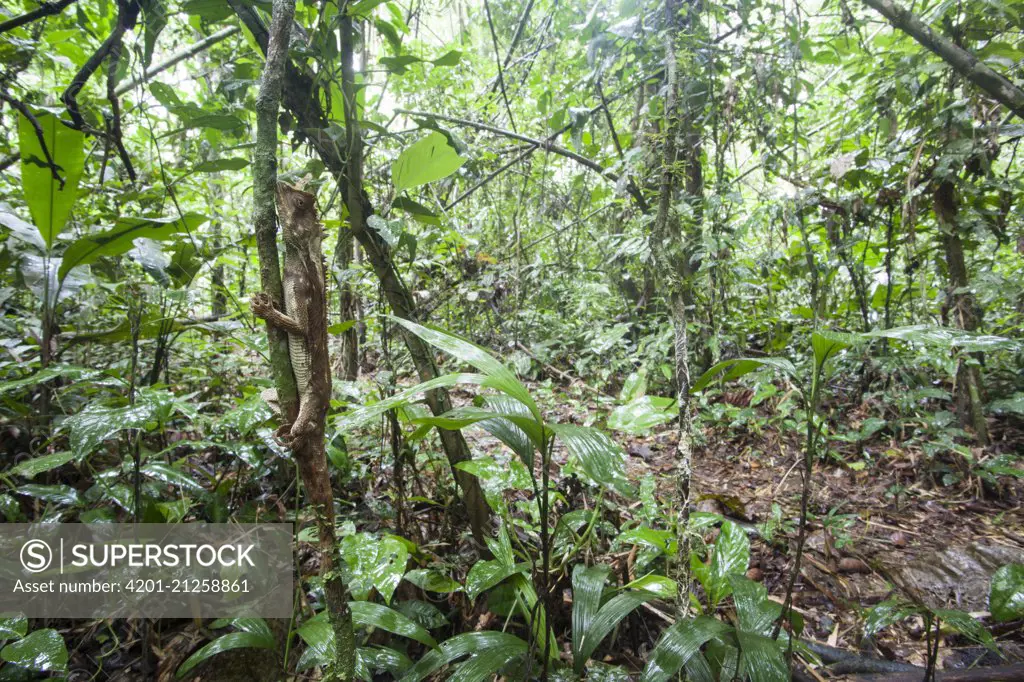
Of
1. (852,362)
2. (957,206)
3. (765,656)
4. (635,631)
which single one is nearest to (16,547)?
(635,631)

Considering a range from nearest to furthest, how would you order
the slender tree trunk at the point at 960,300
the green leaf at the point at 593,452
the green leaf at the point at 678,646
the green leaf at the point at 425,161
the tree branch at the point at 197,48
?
the green leaf at the point at 593,452 → the green leaf at the point at 678,646 → the green leaf at the point at 425,161 → the tree branch at the point at 197,48 → the slender tree trunk at the point at 960,300

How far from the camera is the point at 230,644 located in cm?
114

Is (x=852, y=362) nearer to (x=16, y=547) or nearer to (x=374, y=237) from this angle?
(x=374, y=237)

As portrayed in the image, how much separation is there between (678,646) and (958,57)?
8.81ft

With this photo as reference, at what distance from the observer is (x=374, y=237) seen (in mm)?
1619

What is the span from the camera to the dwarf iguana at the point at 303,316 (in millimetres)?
898

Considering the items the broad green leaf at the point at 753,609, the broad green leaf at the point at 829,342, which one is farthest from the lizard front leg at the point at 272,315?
the broad green leaf at the point at 753,609

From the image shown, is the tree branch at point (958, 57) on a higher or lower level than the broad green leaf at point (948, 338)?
higher

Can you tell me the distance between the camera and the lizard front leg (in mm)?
863

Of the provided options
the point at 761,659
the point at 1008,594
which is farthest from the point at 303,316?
the point at 1008,594

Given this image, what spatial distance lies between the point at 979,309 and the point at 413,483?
3169 millimetres

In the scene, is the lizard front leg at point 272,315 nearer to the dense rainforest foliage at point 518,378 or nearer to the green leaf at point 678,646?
the dense rainforest foliage at point 518,378

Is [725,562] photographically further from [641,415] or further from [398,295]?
[398,295]

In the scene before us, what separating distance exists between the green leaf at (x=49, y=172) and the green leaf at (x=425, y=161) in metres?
1.18
